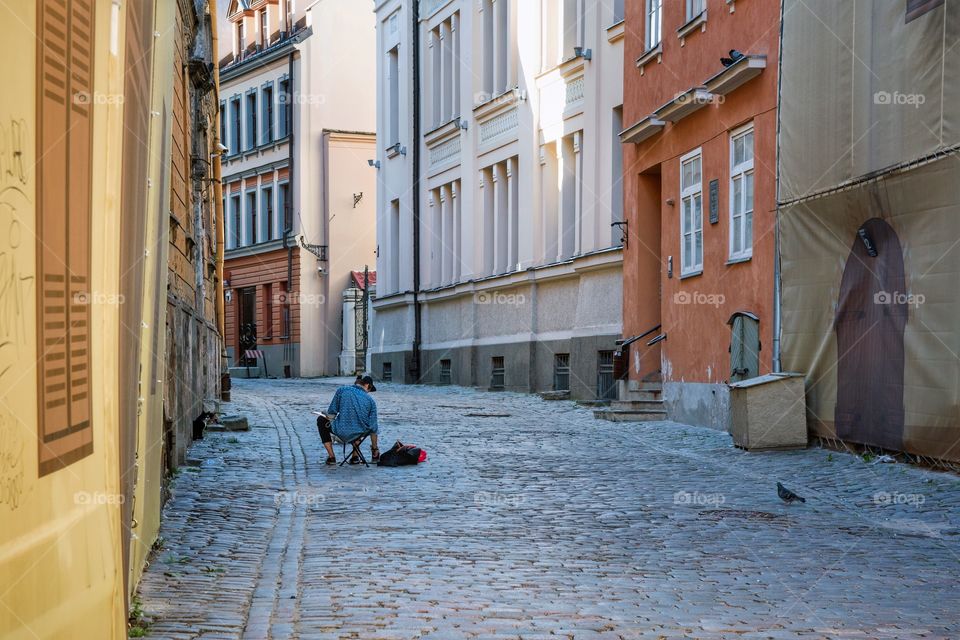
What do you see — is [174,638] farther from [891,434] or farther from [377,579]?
[891,434]

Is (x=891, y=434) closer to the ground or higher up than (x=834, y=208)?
closer to the ground

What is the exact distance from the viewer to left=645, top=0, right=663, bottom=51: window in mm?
21578

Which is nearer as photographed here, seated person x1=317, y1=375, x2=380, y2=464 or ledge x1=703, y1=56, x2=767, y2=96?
seated person x1=317, y1=375, x2=380, y2=464

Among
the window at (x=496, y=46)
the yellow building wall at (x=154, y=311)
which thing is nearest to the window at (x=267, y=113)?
the window at (x=496, y=46)

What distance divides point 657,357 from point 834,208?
7.98 metres

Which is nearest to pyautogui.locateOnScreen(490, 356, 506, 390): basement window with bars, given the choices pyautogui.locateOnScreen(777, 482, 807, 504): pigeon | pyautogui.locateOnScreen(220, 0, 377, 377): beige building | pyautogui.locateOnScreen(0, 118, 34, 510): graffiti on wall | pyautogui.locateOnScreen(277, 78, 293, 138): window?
pyautogui.locateOnScreen(220, 0, 377, 377): beige building

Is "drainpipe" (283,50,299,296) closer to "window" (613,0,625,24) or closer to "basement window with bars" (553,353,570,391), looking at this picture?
"basement window with bars" (553,353,570,391)

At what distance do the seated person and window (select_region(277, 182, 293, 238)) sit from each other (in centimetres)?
3473

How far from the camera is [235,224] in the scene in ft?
178

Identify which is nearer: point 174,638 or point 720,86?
point 174,638

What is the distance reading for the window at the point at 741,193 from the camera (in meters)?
17.7

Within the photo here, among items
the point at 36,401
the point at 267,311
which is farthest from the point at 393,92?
the point at 36,401

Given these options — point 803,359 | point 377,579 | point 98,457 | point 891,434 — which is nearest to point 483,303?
point 803,359

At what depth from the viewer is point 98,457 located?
4828 mm
